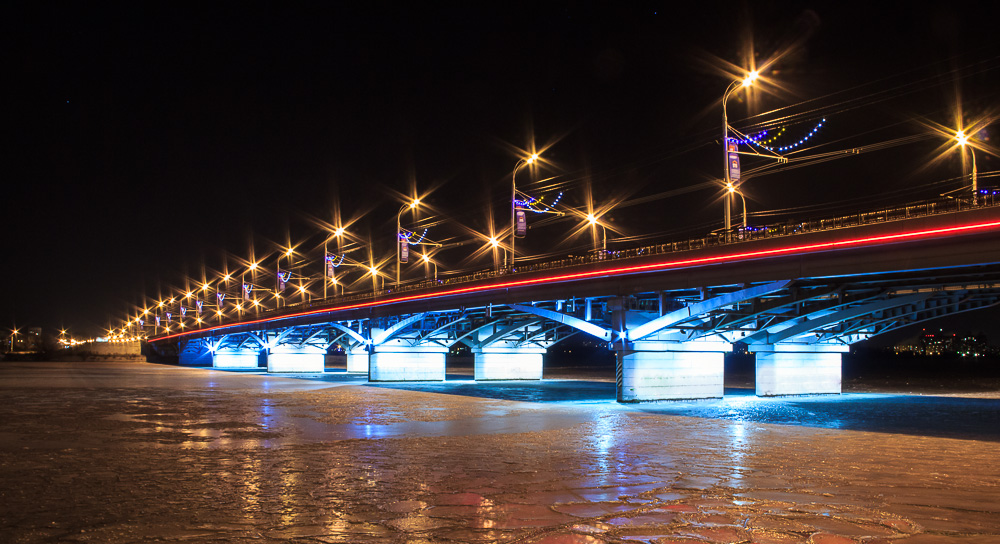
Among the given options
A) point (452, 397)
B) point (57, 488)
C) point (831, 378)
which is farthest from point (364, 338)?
point (57, 488)

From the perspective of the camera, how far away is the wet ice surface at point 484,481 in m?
10.2

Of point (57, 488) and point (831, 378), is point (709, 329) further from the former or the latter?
point (57, 488)

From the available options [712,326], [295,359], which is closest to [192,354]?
[295,359]

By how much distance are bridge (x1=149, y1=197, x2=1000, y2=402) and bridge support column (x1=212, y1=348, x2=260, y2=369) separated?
204ft

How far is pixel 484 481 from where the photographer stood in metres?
14.3

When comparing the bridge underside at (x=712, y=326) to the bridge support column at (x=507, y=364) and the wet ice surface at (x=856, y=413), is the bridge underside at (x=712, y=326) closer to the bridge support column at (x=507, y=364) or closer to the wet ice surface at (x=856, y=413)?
the bridge support column at (x=507, y=364)

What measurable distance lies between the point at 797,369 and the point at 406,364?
32.9 m

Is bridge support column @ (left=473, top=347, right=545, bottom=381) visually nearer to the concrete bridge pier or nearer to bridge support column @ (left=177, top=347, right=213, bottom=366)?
Answer: the concrete bridge pier

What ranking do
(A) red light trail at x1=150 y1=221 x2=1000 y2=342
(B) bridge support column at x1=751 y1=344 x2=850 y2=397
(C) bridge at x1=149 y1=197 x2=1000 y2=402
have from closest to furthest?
(A) red light trail at x1=150 y1=221 x2=1000 y2=342 → (C) bridge at x1=149 y1=197 x2=1000 y2=402 → (B) bridge support column at x1=751 y1=344 x2=850 y2=397

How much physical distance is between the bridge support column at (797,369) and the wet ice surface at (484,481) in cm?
2069

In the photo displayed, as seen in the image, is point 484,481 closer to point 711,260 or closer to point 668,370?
point 711,260

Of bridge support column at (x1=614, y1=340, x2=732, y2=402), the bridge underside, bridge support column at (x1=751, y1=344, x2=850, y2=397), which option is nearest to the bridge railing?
the bridge underside

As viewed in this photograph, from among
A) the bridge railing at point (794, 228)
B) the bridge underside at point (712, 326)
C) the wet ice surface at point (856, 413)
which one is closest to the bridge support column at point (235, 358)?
the bridge underside at point (712, 326)

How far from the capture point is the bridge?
2627cm
